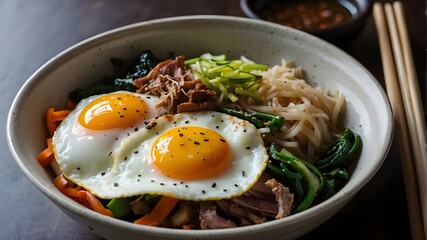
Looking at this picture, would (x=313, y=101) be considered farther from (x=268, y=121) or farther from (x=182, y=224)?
(x=182, y=224)

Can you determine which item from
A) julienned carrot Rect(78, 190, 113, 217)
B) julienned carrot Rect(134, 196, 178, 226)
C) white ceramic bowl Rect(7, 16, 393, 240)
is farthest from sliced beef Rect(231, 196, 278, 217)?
julienned carrot Rect(78, 190, 113, 217)

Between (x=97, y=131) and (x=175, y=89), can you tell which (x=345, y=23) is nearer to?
(x=175, y=89)

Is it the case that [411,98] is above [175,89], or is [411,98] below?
below

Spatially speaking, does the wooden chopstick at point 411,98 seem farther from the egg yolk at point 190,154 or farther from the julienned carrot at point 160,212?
the julienned carrot at point 160,212

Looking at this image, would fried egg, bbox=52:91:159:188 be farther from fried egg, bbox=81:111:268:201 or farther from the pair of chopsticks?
the pair of chopsticks

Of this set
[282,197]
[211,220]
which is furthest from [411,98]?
[211,220]

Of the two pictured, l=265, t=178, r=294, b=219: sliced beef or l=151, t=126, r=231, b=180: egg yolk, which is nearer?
l=265, t=178, r=294, b=219: sliced beef

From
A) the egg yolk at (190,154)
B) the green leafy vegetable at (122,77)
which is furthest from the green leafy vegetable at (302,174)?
the green leafy vegetable at (122,77)
